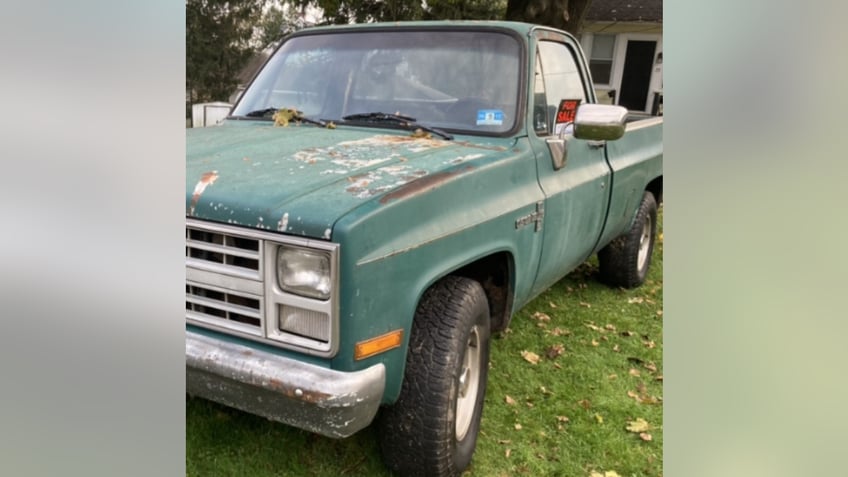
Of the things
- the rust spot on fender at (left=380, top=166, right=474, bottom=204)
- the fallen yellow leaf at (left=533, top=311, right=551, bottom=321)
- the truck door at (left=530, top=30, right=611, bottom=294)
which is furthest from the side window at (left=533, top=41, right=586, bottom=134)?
the fallen yellow leaf at (left=533, top=311, right=551, bottom=321)

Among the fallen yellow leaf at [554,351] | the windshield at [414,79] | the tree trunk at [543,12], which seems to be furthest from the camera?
the tree trunk at [543,12]

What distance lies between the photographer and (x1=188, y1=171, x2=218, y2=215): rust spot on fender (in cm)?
220

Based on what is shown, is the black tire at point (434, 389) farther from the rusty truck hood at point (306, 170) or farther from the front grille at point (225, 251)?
the front grille at point (225, 251)

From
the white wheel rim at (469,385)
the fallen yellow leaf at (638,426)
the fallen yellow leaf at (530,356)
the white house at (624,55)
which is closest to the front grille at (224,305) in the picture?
the white wheel rim at (469,385)

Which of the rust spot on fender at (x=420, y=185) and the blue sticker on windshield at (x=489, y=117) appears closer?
the rust spot on fender at (x=420, y=185)

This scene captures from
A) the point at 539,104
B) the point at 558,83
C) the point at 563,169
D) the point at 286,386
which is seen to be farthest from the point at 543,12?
the point at 286,386

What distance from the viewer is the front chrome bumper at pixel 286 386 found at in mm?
2029

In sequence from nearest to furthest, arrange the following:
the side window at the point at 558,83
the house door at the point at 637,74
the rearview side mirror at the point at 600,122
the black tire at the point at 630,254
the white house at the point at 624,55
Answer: the rearview side mirror at the point at 600,122
the side window at the point at 558,83
the black tire at the point at 630,254
the white house at the point at 624,55
the house door at the point at 637,74

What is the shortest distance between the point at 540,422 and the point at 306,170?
174cm

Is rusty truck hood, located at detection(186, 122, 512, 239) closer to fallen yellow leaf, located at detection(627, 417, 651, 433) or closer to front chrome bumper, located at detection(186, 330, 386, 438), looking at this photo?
front chrome bumper, located at detection(186, 330, 386, 438)

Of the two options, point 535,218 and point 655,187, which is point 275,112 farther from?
point 655,187
